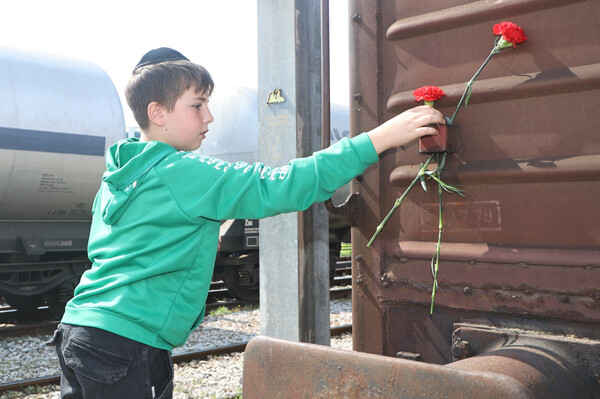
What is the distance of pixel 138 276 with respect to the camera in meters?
1.99

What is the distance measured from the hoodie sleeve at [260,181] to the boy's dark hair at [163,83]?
0.23m

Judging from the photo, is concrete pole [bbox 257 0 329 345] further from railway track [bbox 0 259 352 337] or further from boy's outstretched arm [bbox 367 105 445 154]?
railway track [bbox 0 259 352 337]

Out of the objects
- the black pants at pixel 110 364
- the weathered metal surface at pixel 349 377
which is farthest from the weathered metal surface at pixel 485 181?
the black pants at pixel 110 364

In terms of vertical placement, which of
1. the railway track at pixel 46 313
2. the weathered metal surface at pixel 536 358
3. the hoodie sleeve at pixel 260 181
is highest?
the hoodie sleeve at pixel 260 181

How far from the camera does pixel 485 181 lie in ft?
7.50

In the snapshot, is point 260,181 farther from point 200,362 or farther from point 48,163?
point 48,163

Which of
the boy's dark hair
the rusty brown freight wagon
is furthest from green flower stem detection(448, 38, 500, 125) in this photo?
the boy's dark hair

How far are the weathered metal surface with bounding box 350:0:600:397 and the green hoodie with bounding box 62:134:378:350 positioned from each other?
563 millimetres

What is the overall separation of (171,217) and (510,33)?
126 centimetres

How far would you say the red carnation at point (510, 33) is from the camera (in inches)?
84.6

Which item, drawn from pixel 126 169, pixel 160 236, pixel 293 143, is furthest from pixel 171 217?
pixel 293 143

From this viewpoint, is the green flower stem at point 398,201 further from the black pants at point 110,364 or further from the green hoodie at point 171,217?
the black pants at point 110,364

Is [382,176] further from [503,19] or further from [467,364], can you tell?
[467,364]

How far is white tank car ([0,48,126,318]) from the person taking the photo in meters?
8.02
